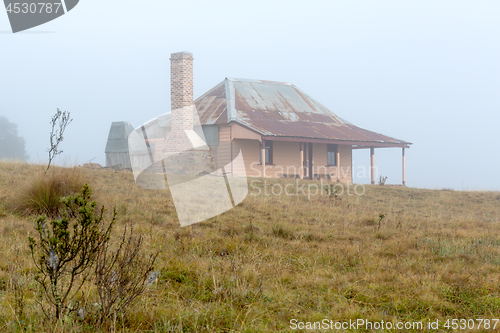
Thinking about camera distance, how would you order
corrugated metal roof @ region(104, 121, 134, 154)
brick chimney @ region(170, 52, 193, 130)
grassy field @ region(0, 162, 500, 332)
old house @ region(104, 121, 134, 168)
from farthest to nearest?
corrugated metal roof @ region(104, 121, 134, 154)
old house @ region(104, 121, 134, 168)
brick chimney @ region(170, 52, 193, 130)
grassy field @ region(0, 162, 500, 332)

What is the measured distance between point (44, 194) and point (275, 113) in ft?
56.0

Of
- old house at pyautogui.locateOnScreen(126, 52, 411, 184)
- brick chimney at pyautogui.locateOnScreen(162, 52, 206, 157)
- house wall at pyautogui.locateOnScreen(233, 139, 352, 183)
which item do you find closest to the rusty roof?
old house at pyautogui.locateOnScreen(126, 52, 411, 184)

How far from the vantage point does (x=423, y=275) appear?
4867 millimetres

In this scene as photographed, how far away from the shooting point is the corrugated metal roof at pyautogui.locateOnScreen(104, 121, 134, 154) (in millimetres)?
24758

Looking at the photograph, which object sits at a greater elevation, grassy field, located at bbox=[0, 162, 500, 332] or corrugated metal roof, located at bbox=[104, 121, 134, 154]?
corrugated metal roof, located at bbox=[104, 121, 134, 154]

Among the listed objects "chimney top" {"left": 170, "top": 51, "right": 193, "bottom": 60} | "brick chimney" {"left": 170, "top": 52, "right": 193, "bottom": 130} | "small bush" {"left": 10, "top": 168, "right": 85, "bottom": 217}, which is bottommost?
"small bush" {"left": 10, "top": 168, "right": 85, "bottom": 217}

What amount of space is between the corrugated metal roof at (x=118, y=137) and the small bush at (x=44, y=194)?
17136 mm

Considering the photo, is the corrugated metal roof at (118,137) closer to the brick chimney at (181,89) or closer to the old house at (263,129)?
the old house at (263,129)

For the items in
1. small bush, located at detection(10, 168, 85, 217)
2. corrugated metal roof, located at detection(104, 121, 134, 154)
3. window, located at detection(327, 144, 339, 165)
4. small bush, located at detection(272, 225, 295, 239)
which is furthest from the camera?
window, located at detection(327, 144, 339, 165)

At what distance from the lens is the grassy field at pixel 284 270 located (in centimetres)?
362

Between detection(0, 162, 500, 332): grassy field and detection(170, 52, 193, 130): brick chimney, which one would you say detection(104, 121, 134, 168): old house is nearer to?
detection(170, 52, 193, 130): brick chimney

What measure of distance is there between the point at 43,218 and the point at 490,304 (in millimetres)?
4210

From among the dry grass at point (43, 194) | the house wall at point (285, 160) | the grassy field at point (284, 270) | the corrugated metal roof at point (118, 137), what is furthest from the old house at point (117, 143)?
the dry grass at point (43, 194)

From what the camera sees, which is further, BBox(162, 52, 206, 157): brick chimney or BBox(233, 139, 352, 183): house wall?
BBox(233, 139, 352, 183): house wall
